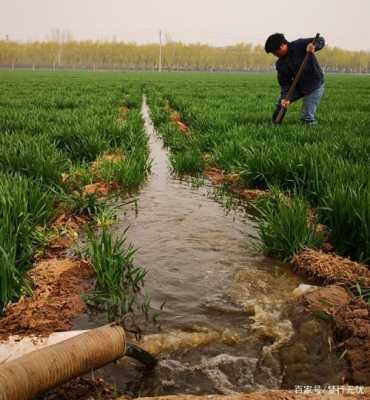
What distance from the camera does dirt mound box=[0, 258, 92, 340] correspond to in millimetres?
2092

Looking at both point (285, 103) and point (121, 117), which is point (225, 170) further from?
point (121, 117)

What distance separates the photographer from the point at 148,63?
14425cm

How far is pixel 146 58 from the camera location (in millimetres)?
142375

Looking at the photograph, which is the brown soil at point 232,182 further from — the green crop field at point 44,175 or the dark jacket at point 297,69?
the dark jacket at point 297,69

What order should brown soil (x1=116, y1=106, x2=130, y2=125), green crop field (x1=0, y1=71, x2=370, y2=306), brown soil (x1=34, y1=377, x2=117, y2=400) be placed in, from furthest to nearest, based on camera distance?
brown soil (x1=116, y1=106, x2=130, y2=125) → green crop field (x1=0, y1=71, x2=370, y2=306) → brown soil (x1=34, y1=377, x2=117, y2=400)

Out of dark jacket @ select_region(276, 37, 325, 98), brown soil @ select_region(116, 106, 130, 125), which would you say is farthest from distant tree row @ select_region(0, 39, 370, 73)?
dark jacket @ select_region(276, 37, 325, 98)

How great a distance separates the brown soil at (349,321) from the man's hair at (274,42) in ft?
19.1

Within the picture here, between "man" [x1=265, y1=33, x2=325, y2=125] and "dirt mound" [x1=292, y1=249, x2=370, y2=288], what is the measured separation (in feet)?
17.8

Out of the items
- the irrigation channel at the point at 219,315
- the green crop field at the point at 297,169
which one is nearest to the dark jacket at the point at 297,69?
the green crop field at the point at 297,169

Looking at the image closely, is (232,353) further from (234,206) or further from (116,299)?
(234,206)

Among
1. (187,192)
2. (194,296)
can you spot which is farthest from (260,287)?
(187,192)

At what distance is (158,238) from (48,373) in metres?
2.12

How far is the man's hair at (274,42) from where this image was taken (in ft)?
23.7

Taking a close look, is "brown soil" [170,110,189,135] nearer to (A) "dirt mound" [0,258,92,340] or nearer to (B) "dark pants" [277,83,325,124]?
(B) "dark pants" [277,83,325,124]
